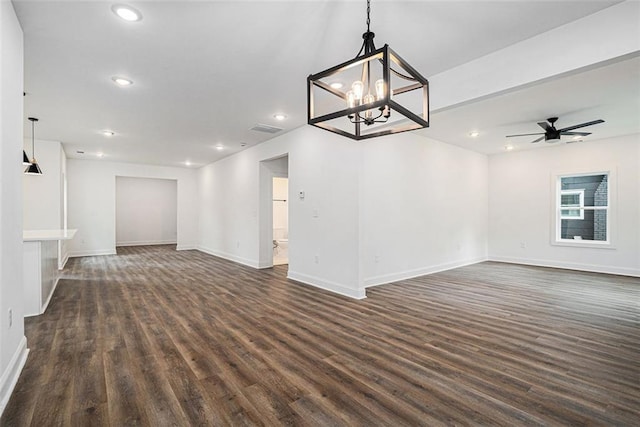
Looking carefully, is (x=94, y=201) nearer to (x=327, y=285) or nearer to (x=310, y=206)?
(x=310, y=206)

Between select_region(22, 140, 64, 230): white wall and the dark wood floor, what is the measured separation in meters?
2.28

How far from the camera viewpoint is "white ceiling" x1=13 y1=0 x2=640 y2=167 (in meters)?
2.31

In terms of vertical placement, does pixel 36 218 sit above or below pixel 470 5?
below

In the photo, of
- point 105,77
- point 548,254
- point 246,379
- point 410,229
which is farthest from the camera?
point 548,254

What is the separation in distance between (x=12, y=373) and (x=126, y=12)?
2.69 meters

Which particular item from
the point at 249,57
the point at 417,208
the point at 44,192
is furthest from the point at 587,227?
the point at 44,192

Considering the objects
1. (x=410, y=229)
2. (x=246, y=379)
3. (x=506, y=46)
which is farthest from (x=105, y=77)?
(x=410, y=229)

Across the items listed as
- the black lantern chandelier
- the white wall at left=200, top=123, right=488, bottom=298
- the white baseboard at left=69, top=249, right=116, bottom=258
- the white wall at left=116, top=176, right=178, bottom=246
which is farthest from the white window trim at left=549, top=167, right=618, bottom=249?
the white wall at left=116, top=176, right=178, bottom=246

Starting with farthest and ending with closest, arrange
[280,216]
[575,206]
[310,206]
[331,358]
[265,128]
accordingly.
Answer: [280,216], [575,206], [265,128], [310,206], [331,358]

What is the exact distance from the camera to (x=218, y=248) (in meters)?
8.55

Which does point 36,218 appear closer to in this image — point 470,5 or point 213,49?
point 213,49

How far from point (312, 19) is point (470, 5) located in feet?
3.81

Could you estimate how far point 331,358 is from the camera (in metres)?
2.56

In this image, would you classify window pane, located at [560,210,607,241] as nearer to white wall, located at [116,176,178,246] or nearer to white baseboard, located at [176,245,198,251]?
white baseboard, located at [176,245,198,251]
